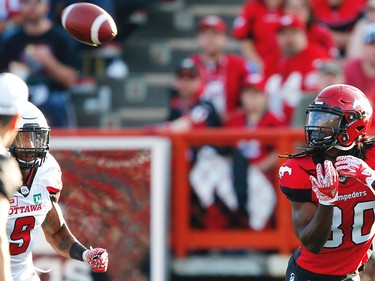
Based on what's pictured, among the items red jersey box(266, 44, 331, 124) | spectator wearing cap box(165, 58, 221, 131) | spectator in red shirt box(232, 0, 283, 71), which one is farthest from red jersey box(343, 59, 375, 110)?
spectator wearing cap box(165, 58, 221, 131)

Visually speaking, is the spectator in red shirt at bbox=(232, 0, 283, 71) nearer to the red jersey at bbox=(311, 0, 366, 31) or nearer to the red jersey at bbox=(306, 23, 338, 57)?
the red jersey at bbox=(306, 23, 338, 57)

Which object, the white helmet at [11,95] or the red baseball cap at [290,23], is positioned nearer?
the white helmet at [11,95]

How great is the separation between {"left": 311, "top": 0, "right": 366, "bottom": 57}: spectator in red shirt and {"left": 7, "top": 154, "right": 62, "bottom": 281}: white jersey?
4755 mm

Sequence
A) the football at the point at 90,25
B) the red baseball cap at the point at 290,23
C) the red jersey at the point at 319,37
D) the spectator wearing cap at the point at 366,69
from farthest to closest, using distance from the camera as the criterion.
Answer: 1. the red jersey at the point at 319,37
2. the red baseball cap at the point at 290,23
3. the spectator wearing cap at the point at 366,69
4. the football at the point at 90,25

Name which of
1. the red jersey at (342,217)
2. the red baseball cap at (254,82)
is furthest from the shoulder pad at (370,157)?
Result: the red baseball cap at (254,82)

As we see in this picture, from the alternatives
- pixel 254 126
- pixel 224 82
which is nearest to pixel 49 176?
pixel 254 126

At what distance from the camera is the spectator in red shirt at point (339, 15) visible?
948 cm

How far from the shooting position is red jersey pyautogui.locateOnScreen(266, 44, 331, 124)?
8648mm

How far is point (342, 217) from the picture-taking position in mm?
5250

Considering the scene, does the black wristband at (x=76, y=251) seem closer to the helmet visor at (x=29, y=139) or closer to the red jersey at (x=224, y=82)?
the helmet visor at (x=29, y=139)

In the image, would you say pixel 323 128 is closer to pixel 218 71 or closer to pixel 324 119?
pixel 324 119

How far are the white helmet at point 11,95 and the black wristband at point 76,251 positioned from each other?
3.60 feet

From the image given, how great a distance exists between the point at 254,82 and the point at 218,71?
598 mm

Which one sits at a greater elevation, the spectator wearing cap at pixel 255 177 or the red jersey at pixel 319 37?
the red jersey at pixel 319 37
